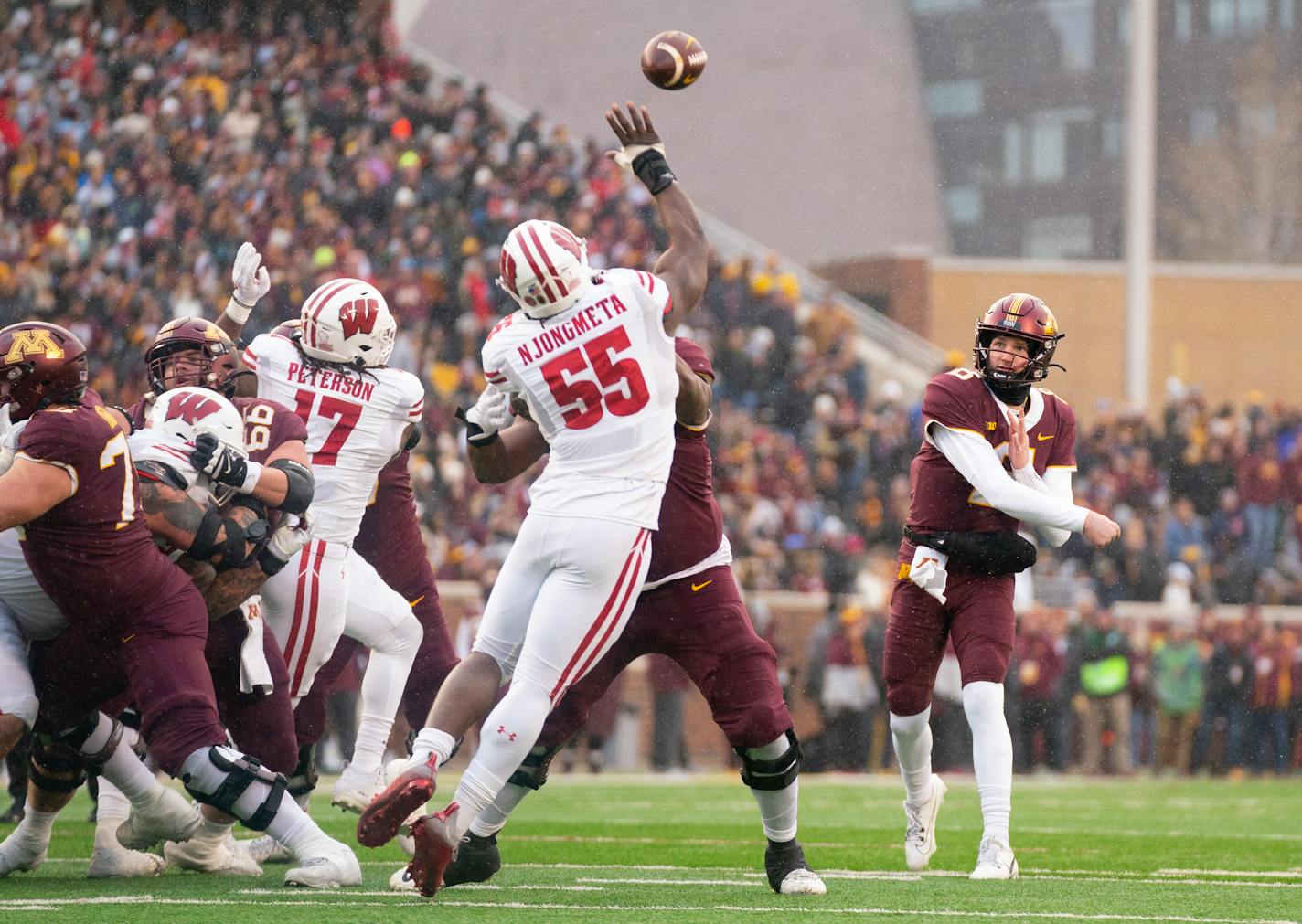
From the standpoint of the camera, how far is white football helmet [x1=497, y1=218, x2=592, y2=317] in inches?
223

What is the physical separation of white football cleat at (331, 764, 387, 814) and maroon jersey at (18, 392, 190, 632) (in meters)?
1.49

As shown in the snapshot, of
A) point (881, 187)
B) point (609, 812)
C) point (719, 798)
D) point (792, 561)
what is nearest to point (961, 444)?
point (609, 812)

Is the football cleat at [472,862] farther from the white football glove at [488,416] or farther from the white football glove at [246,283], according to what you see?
the white football glove at [246,283]

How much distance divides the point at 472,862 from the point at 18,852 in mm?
1600

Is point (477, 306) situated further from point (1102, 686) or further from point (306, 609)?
point (306, 609)

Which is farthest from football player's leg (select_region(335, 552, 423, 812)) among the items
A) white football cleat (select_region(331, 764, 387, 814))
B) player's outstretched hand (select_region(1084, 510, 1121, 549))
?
player's outstretched hand (select_region(1084, 510, 1121, 549))

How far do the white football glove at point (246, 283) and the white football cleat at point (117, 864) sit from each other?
2.18 m

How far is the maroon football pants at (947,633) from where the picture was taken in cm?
669

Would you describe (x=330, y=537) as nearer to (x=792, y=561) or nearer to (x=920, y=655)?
(x=920, y=655)

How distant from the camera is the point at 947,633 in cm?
699

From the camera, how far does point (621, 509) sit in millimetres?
5664

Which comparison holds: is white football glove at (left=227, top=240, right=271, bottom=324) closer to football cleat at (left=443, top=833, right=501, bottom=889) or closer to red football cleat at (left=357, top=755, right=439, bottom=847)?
football cleat at (left=443, top=833, right=501, bottom=889)

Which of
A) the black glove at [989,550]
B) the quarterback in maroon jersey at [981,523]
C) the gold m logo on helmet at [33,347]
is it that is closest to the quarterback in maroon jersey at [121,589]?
the gold m logo on helmet at [33,347]

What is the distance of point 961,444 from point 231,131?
48.4 feet
